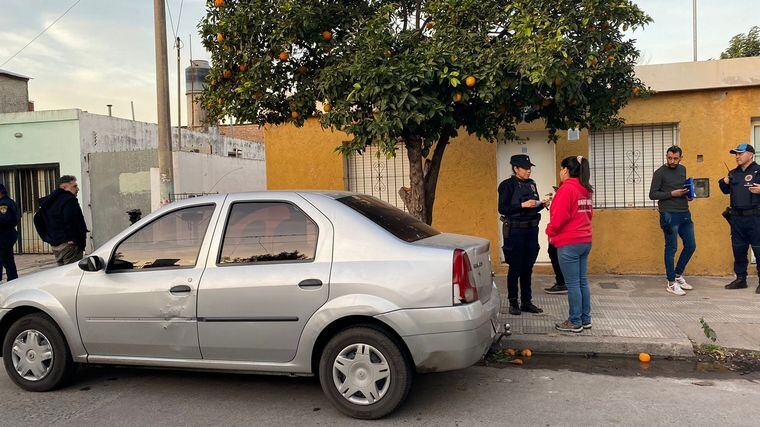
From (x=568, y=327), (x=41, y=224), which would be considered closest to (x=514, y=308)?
(x=568, y=327)

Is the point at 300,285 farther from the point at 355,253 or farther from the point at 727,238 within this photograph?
the point at 727,238

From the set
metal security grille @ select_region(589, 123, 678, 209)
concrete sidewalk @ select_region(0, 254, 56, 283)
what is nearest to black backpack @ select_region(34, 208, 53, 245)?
concrete sidewalk @ select_region(0, 254, 56, 283)

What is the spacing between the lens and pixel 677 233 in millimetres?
7301

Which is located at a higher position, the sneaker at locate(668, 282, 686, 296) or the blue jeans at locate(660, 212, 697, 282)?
the blue jeans at locate(660, 212, 697, 282)

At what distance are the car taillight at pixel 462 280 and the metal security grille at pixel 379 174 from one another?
5.55 meters

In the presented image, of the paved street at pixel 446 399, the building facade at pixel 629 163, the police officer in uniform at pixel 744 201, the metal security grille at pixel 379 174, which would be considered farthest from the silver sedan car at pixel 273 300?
the metal security grille at pixel 379 174

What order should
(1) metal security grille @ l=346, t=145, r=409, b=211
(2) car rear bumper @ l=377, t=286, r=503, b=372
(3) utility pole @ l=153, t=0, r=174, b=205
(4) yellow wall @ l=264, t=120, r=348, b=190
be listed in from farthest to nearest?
(4) yellow wall @ l=264, t=120, r=348, b=190 → (1) metal security grille @ l=346, t=145, r=409, b=211 → (3) utility pole @ l=153, t=0, r=174, b=205 → (2) car rear bumper @ l=377, t=286, r=503, b=372

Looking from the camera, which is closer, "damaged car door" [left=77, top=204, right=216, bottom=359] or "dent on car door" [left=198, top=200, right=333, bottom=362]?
"dent on car door" [left=198, top=200, right=333, bottom=362]

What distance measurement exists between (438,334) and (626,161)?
20.4 ft

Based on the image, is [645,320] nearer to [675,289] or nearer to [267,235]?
[675,289]

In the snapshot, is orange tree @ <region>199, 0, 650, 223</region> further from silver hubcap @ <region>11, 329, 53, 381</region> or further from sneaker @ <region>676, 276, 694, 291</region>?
silver hubcap @ <region>11, 329, 53, 381</region>

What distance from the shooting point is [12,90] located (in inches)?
610

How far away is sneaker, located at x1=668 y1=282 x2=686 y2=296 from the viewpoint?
23.6 feet

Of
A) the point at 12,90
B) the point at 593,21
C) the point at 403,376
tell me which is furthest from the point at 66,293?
the point at 12,90
